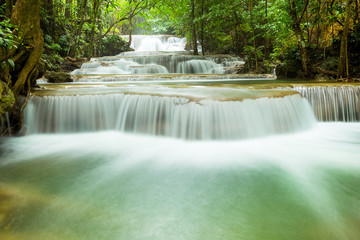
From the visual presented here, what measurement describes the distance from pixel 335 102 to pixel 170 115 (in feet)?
13.5

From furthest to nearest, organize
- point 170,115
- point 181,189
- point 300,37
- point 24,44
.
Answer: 1. point 300,37
2. point 170,115
3. point 24,44
4. point 181,189

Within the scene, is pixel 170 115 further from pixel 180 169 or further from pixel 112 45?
pixel 112 45

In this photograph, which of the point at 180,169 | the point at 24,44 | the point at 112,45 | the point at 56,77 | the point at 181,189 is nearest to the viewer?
the point at 181,189

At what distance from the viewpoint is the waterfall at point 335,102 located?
5.50 meters

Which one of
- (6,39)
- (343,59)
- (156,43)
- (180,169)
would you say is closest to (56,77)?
(6,39)

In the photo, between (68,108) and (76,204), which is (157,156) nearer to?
(76,204)

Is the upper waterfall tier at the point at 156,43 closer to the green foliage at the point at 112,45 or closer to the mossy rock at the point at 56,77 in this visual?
the green foliage at the point at 112,45

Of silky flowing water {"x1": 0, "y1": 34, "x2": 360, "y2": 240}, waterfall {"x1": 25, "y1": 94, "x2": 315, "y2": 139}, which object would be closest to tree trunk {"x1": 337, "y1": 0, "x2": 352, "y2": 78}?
Result: silky flowing water {"x1": 0, "y1": 34, "x2": 360, "y2": 240}

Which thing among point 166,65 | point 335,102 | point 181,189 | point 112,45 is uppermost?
point 112,45

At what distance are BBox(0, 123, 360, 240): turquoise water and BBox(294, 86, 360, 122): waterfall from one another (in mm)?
1267

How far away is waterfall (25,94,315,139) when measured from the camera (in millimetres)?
4246

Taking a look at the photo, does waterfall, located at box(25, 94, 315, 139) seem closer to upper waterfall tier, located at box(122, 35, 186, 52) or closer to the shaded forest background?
the shaded forest background

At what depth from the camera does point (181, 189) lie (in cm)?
262

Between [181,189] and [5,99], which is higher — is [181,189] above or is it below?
below
